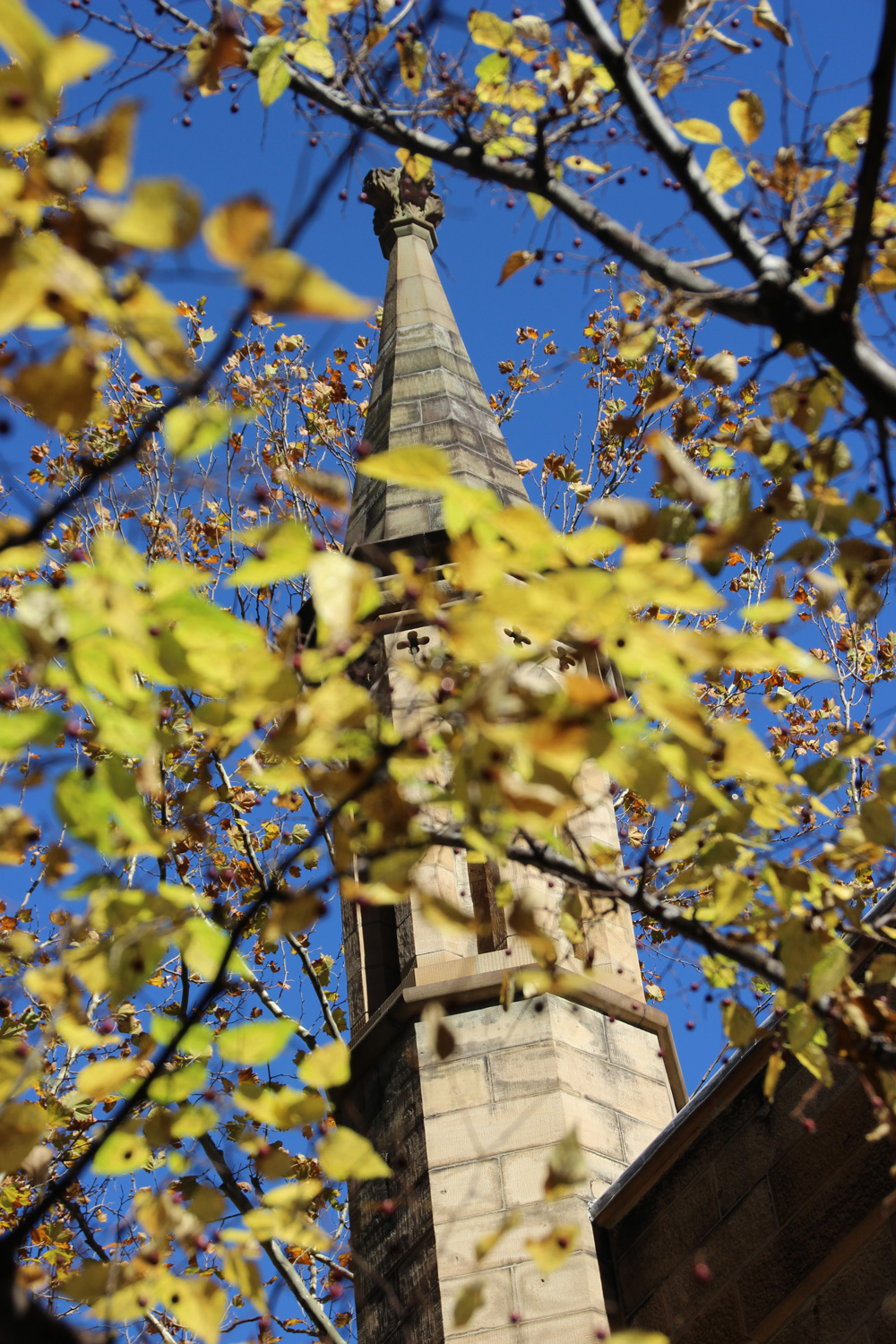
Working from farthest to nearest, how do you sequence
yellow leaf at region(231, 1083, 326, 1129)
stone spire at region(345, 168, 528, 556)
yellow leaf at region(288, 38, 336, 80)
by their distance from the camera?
stone spire at region(345, 168, 528, 556) → yellow leaf at region(288, 38, 336, 80) → yellow leaf at region(231, 1083, 326, 1129)

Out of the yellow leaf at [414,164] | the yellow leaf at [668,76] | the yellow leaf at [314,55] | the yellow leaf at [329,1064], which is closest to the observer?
the yellow leaf at [329,1064]

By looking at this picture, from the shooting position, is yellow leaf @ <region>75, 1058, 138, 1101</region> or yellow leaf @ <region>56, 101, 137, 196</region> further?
yellow leaf @ <region>75, 1058, 138, 1101</region>

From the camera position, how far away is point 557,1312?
4262 millimetres

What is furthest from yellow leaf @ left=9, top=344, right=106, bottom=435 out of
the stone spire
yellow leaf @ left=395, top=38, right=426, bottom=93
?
the stone spire

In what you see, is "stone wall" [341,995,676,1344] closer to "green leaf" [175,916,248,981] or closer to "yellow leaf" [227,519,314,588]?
"green leaf" [175,916,248,981]

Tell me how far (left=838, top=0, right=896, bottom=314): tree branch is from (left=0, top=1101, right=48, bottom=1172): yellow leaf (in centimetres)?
227

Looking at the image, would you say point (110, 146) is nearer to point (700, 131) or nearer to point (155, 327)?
point (155, 327)

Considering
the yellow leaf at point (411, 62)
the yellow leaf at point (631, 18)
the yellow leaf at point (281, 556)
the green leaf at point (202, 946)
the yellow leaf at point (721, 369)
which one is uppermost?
the yellow leaf at point (411, 62)

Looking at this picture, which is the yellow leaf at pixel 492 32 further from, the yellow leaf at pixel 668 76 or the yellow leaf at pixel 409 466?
the yellow leaf at pixel 409 466

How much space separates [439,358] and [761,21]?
5.25 metres

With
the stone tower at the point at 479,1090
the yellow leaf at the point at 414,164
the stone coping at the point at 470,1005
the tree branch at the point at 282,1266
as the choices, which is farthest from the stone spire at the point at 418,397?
the tree branch at the point at 282,1266

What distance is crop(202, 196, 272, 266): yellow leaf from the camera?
1.70 m

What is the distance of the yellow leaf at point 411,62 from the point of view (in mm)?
3436

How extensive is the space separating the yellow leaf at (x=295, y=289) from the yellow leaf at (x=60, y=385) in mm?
315
